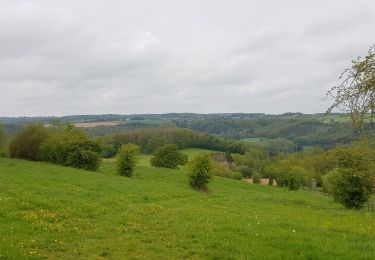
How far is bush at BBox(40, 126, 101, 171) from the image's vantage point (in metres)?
60.1

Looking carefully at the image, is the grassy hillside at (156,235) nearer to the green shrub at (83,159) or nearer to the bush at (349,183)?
the bush at (349,183)

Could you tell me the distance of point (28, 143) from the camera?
219 ft

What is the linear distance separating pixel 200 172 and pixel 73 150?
73.2ft

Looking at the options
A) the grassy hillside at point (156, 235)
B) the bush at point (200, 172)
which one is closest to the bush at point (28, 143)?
the bush at point (200, 172)

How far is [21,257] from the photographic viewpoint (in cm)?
1123

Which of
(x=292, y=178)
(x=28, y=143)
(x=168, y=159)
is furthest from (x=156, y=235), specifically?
(x=168, y=159)

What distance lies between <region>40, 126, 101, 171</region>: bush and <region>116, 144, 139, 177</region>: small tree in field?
19.7 feet

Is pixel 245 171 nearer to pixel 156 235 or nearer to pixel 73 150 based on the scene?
pixel 73 150

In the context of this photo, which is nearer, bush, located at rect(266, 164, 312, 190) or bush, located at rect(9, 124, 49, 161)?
bush, located at rect(9, 124, 49, 161)

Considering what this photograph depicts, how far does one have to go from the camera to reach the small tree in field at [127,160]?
183 ft

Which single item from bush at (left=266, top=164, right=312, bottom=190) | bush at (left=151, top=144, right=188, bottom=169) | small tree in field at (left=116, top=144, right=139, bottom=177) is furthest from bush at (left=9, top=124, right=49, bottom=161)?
bush at (left=266, top=164, right=312, bottom=190)

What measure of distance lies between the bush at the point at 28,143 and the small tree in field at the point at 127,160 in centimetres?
1784

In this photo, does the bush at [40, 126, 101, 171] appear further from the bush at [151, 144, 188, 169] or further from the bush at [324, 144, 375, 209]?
the bush at [324, 144, 375, 209]

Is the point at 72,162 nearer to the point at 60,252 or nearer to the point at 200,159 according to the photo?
the point at 200,159
